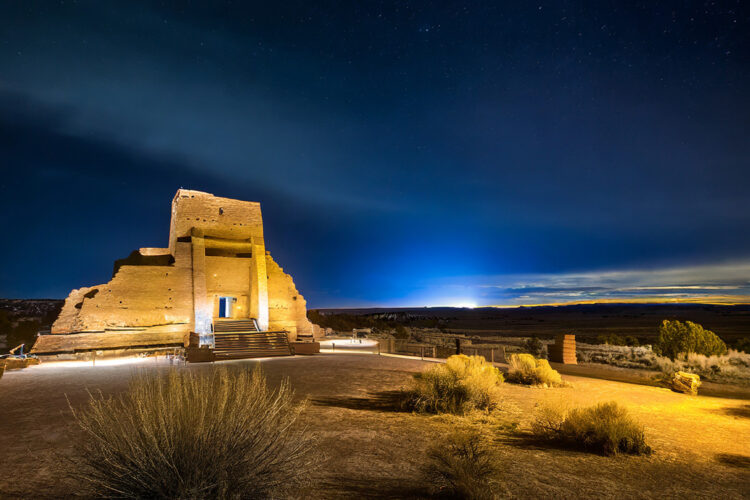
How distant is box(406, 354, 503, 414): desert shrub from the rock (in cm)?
529

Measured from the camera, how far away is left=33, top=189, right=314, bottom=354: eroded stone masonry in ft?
62.8

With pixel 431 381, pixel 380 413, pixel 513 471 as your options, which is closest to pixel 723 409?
pixel 431 381

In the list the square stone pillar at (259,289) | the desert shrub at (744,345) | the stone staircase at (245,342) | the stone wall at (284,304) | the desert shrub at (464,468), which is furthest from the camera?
the stone wall at (284,304)

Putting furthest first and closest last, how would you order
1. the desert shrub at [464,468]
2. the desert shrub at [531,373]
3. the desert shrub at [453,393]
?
the desert shrub at [531,373] < the desert shrub at [453,393] < the desert shrub at [464,468]

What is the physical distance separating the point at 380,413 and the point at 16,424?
6.62 m

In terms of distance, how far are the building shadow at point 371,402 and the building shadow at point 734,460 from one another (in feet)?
15.9

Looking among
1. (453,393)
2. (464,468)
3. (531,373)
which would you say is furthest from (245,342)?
(464,468)

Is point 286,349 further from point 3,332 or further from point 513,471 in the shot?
point 3,332

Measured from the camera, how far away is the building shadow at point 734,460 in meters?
4.96

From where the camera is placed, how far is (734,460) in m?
5.13

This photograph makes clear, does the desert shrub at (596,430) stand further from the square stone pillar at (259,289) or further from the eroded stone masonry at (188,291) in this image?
the square stone pillar at (259,289)

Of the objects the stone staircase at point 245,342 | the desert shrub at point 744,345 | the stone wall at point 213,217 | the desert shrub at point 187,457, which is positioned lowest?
the desert shrub at point 744,345

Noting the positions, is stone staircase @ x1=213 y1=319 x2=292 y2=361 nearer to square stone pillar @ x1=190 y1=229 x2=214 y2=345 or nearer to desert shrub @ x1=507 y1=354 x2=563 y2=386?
square stone pillar @ x1=190 y1=229 x2=214 y2=345

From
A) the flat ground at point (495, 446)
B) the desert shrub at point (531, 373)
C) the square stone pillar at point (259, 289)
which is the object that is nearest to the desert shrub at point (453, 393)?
the flat ground at point (495, 446)
